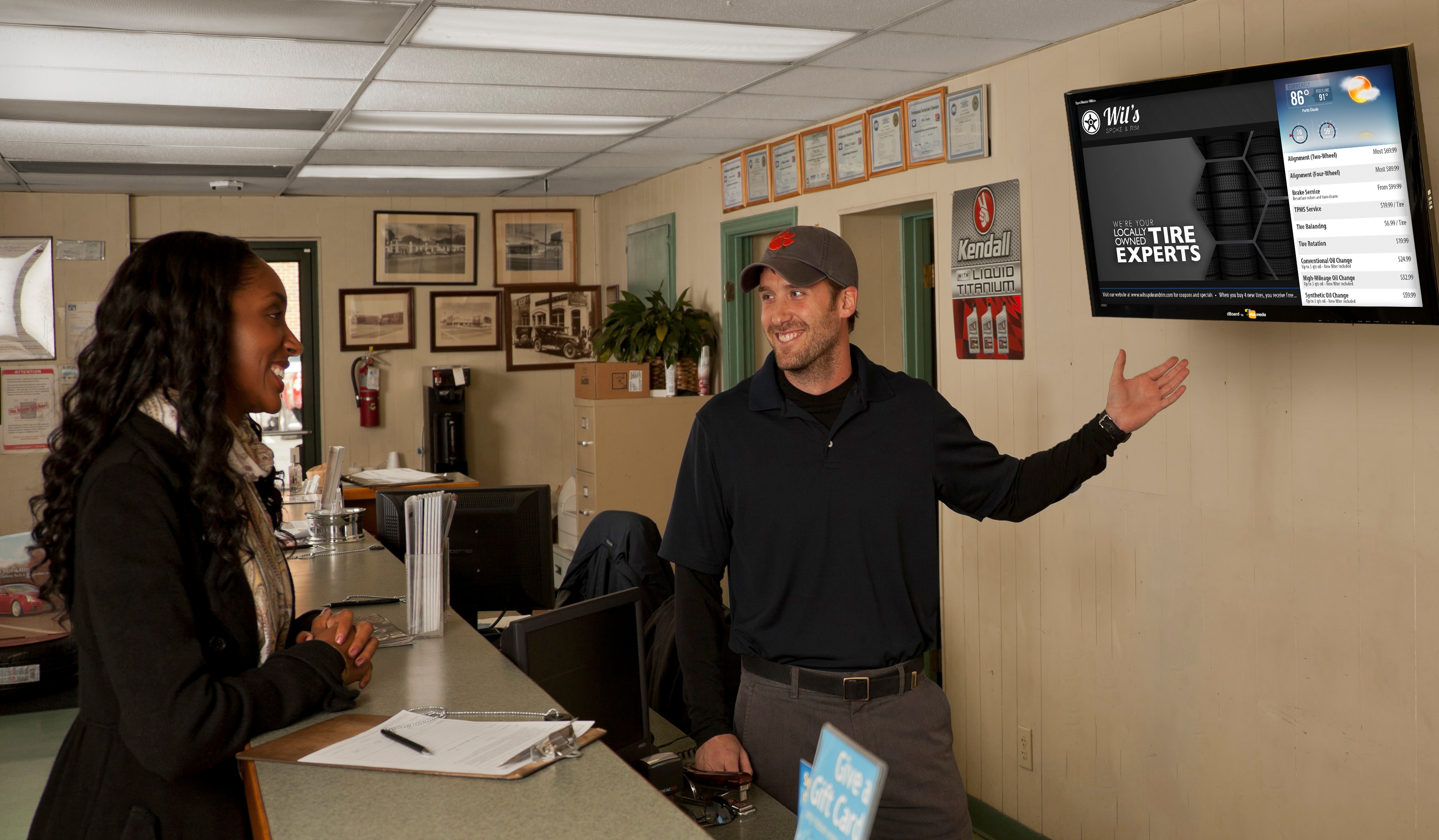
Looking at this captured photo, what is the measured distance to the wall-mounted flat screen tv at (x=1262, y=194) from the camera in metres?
2.26

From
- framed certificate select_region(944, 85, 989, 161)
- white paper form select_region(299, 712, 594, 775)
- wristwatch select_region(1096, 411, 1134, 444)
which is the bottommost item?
white paper form select_region(299, 712, 594, 775)

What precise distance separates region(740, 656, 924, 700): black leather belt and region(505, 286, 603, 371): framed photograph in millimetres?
5663

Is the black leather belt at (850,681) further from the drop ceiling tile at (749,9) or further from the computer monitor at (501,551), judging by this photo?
the drop ceiling tile at (749,9)

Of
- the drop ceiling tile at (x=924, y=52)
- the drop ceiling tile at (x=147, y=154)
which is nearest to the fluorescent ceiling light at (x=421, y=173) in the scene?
the drop ceiling tile at (x=147, y=154)

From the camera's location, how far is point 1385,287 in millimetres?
2324

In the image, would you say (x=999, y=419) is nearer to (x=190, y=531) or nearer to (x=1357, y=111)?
(x=1357, y=111)

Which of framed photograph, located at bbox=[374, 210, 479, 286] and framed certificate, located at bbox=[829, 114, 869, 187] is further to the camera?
framed photograph, located at bbox=[374, 210, 479, 286]

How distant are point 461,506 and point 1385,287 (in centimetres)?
228

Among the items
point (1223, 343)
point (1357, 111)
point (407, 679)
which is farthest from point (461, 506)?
point (1357, 111)

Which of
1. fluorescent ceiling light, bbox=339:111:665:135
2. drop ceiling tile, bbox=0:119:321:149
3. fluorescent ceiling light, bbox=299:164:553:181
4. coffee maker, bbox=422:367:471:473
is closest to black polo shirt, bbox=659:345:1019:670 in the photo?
fluorescent ceiling light, bbox=339:111:665:135

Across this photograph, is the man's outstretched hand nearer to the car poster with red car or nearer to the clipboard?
the clipboard

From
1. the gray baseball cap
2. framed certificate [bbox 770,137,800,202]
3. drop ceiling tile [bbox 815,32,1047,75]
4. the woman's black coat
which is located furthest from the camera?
framed certificate [bbox 770,137,800,202]

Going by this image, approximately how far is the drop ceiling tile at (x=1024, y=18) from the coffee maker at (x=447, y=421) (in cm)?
457

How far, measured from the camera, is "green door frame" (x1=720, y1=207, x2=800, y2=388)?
5.67 meters
